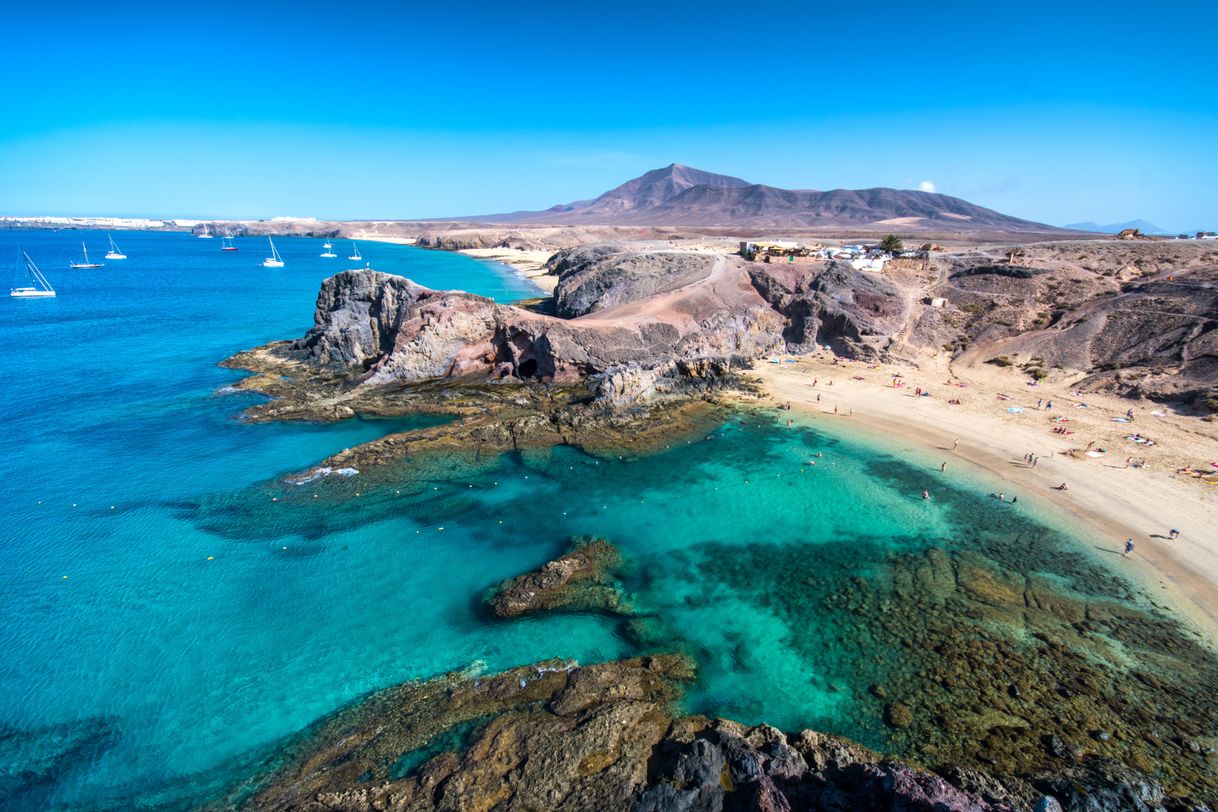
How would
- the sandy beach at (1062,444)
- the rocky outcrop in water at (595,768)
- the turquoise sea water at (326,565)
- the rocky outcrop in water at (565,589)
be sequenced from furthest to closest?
1. the sandy beach at (1062,444)
2. the rocky outcrop in water at (565,589)
3. the turquoise sea water at (326,565)
4. the rocky outcrop in water at (595,768)

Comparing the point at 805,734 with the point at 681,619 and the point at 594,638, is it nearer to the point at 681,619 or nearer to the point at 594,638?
the point at 681,619

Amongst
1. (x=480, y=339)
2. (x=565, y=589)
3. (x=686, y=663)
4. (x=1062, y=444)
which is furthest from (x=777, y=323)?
(x=686, y=663)

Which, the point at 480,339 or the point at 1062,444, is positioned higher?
the point at 480,339

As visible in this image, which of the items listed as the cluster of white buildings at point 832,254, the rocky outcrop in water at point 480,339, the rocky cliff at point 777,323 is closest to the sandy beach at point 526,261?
the cluster of white buildings at point 832,254

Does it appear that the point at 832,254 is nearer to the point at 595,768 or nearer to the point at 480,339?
the point at 480,339

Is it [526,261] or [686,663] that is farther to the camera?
[526,261]

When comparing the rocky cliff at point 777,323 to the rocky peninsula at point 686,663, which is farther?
the rocky cliff at point 777,323

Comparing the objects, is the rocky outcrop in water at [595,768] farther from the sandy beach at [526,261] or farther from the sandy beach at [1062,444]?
the sandy beach at [526,261]

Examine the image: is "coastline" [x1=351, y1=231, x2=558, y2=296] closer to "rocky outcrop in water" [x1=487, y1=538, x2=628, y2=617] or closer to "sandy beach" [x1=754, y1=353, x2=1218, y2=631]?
"sandy beach" [x1=754, y1=353, x2=1218, y2=631]
